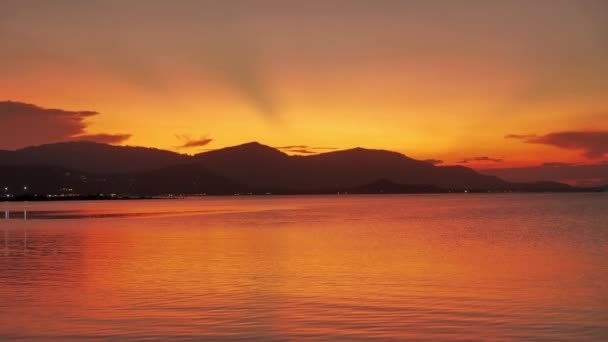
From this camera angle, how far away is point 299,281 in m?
27.3

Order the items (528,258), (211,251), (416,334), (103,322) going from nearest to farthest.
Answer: (416,334) < (103,322) < (528,258) < (211,251)

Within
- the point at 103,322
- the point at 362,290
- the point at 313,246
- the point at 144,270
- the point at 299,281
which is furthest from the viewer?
the point at 313,246

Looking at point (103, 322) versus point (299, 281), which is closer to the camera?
point (103, 322)

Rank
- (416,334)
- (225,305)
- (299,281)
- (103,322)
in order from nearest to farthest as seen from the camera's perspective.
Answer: (416,334), (103,322), (225,305), (299,281)

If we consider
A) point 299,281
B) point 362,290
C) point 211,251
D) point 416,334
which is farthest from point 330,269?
point 416,334

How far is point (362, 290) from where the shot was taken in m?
24.6

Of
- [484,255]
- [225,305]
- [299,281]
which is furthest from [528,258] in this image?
[225,305]

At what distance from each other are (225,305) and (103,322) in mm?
4091

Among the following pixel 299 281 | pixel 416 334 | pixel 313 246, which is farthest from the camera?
pixel 313 246

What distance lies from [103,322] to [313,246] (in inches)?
1097

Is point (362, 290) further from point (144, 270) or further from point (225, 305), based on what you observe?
point (144, 270)

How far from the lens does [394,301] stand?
866 inches

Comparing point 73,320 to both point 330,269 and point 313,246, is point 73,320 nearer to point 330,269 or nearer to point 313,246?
point 330,269

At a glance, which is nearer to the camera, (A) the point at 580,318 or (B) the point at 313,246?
(A) the point at 580,318
